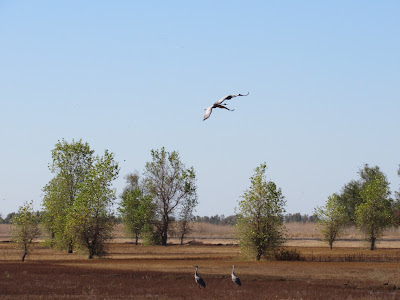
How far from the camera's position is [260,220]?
232 feet

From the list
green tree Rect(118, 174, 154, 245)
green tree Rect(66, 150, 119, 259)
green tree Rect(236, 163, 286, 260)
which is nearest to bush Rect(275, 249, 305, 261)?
green tree Rect(236, 163, 286, 260)

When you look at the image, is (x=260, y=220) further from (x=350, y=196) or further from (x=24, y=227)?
(x=350, y=196)

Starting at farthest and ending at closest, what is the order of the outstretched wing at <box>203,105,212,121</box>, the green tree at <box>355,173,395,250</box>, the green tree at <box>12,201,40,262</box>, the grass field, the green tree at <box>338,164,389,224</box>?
the green tree at <box>338,164,389,224</box>
the green tree at <box>355,173,395,250</box>
the green tree at <box>12,201,40,262</box>
the grass field
the outstretched wing at <box>203,105,212,121</box>

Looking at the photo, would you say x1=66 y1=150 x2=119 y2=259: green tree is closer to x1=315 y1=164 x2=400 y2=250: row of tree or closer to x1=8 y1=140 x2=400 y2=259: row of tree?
x1=8 y1=140 x2=400 y2=259: row of tree

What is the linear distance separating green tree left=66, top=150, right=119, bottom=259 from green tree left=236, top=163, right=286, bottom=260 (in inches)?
639

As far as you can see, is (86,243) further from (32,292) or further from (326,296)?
(326,296)

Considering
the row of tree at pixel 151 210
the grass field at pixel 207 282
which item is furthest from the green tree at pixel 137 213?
the grass field at pixel 207 282

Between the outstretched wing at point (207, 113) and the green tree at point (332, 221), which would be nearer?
the outstretched wing at point (207, 113)

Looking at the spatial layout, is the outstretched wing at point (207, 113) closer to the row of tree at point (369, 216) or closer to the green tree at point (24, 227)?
the green tree at point (24, 227)

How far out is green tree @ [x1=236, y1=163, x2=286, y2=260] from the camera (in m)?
69.8

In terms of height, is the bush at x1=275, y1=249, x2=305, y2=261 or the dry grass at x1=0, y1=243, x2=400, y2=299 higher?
the bush at x1=275, y1=249, x2=305, y2=261

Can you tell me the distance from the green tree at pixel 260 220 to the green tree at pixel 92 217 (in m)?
16.2

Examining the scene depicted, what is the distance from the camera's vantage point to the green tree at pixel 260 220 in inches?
2749

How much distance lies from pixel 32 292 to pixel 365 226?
232ft
